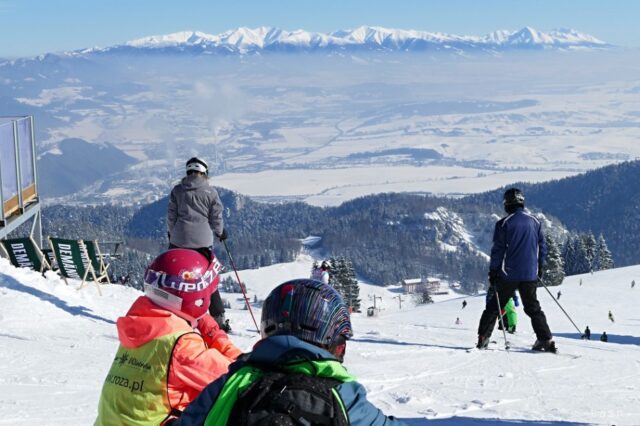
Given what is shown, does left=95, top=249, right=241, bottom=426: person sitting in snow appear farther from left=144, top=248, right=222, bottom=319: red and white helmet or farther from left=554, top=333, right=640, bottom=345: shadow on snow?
left=554, top=333, right=640, bottom=345: shadow on snow

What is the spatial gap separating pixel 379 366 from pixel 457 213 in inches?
7481

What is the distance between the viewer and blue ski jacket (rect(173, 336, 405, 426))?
212cm

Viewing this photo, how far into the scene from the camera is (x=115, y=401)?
11.3 feet

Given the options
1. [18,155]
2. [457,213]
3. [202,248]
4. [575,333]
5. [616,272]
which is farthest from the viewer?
[457,213]

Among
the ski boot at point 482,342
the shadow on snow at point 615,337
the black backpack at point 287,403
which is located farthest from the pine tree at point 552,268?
the black backpack at point 287,403

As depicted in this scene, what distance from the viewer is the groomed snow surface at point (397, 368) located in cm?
593

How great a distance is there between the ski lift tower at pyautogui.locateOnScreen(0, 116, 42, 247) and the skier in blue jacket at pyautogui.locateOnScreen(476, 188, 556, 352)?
1052 centimetres

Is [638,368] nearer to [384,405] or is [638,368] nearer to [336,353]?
[384,405]

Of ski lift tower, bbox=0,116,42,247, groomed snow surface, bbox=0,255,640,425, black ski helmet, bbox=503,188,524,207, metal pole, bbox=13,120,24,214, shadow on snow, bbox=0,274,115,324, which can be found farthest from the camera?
metal pole, bbox=13,120,24,214

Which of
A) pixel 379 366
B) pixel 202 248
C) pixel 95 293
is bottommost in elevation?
pixel 95 293

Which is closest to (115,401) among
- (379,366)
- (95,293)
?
(379,366)

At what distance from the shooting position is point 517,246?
8.33 meters

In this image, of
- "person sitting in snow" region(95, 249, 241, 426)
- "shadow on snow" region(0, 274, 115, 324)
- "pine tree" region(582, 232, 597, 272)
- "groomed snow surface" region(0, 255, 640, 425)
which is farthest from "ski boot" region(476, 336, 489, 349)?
"pine tree" region(582, 232, 597, 272)

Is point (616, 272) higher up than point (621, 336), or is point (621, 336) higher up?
point (621, 336)
